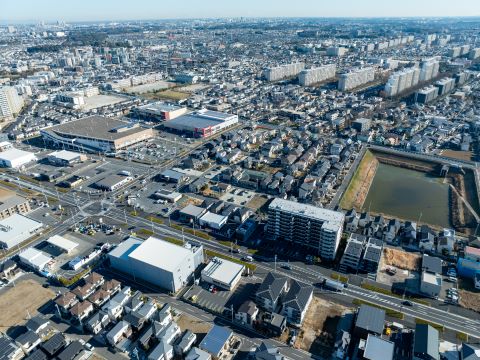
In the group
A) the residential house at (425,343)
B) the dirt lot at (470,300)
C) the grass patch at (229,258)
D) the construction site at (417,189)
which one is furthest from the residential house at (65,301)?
the dirt lot at (470,300)

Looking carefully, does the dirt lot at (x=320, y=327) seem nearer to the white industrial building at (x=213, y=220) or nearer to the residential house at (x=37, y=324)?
the white industrial building at (x=213, y=220)

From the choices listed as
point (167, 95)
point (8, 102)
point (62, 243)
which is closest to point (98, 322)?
point (62, 243)

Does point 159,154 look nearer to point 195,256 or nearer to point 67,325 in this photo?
point 195,256

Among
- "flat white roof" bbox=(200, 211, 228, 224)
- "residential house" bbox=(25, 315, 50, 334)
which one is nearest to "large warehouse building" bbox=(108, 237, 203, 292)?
"flat white roof" bbox=(200, 211, 228, 224)

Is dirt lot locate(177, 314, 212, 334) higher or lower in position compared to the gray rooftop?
lower

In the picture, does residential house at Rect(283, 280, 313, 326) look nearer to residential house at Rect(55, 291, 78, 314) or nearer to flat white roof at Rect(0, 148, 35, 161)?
residential house at Rect(55, 291, 78, 314)
